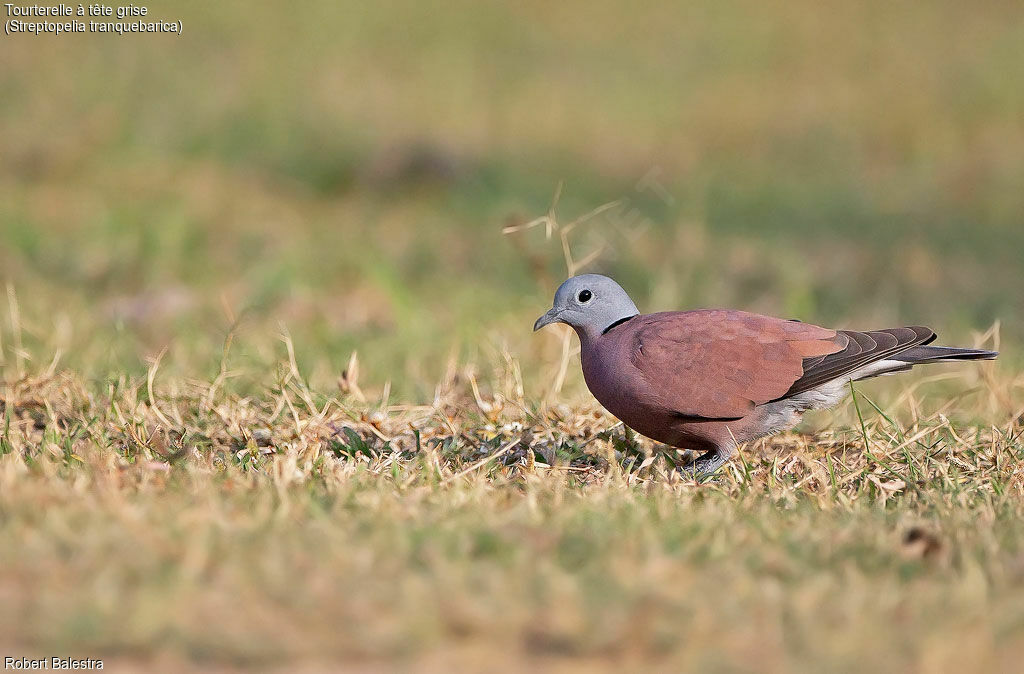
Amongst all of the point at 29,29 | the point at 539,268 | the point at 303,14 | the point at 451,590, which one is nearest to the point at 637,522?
the point at 451,590

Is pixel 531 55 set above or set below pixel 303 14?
below

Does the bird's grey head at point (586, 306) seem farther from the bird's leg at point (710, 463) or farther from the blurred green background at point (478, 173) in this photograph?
the blurred green background at point (478, 173)

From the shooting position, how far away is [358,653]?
230 cm

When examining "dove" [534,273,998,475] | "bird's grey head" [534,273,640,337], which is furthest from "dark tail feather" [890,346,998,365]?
"bird's grey head" [534,273,640,337]

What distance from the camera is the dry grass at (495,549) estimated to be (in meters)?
2.30

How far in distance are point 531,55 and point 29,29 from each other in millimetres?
4936

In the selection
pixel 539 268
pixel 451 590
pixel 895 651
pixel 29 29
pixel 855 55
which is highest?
pixel 29 29

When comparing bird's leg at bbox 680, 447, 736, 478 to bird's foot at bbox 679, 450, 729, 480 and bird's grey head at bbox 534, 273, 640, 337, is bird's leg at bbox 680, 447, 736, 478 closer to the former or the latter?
bird's foot at bbox 679, 450, 729, 480

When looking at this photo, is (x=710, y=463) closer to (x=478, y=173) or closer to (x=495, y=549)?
(x=495, y=549)

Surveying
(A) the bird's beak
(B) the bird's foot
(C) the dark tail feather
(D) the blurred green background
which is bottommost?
(B) the bird's foot

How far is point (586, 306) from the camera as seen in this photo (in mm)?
3844

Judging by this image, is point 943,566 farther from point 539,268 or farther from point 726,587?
point 539,268

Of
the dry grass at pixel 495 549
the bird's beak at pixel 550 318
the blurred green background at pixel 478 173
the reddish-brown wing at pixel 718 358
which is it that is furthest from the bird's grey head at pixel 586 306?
the blurred green background at pixel 478 173

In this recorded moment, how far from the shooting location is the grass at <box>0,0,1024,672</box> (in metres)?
2.41
